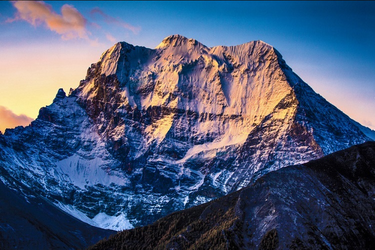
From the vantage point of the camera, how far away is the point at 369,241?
6973 inches

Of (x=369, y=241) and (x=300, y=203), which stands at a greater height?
(x=300, y=203)

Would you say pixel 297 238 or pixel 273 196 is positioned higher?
pixel 273 196

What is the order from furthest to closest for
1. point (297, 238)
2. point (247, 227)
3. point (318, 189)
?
point (318, 189)
point (247, 227)
point (297, 238)

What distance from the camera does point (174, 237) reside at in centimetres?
19788

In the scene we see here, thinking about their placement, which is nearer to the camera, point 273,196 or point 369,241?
point 369,241

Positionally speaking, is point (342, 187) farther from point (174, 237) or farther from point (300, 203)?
point (174, 237)

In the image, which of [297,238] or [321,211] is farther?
[321,211]

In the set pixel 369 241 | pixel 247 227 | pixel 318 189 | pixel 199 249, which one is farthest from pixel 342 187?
pixel 199 249

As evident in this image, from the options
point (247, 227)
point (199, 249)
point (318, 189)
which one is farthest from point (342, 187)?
point (199, 249)

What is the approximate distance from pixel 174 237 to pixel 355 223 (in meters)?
58.6

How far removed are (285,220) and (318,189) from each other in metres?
23.6

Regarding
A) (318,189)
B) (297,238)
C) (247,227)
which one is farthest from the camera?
(318,189)

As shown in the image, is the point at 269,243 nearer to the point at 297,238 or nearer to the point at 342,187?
the point at 297,238

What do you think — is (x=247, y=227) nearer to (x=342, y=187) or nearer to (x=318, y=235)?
(x=318, y=235)
